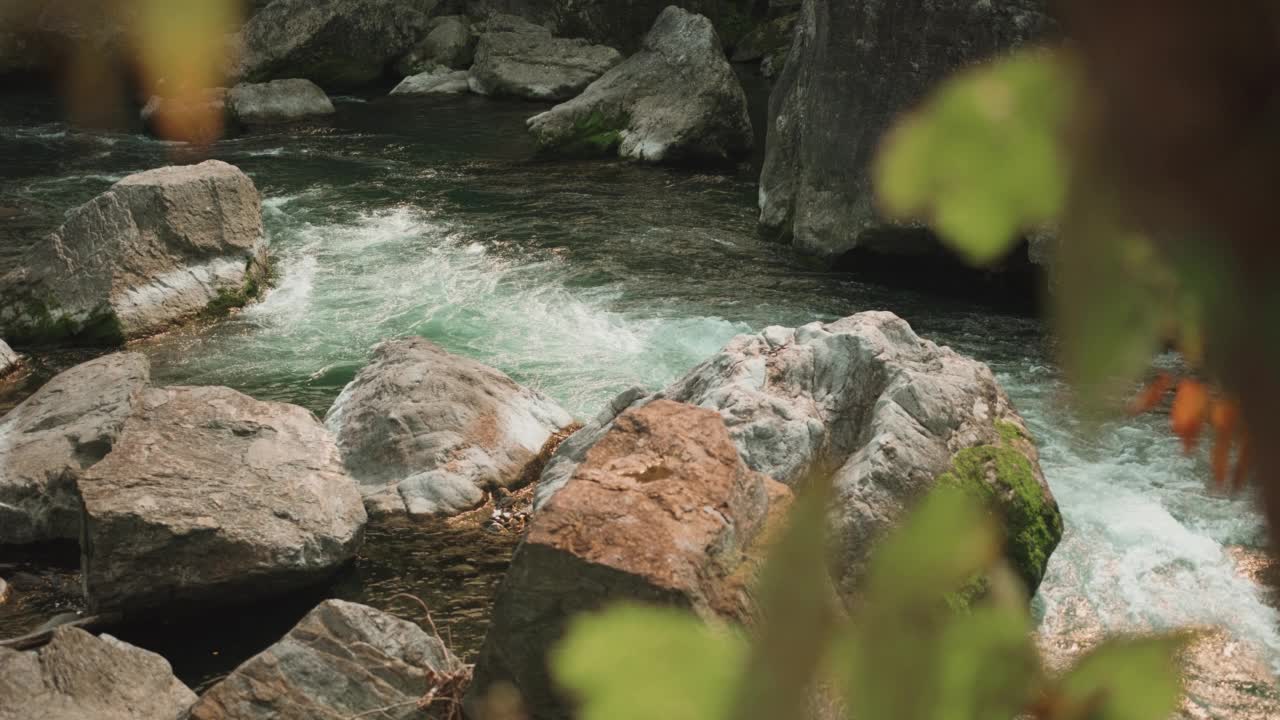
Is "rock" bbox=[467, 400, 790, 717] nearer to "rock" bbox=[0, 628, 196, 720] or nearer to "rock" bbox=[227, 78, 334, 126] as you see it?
"rock" bbox=[0, 628, 196, 720]

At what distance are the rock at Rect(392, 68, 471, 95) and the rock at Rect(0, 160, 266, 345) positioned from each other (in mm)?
10193

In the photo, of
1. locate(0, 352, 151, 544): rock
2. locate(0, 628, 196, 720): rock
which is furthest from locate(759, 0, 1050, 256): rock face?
locate(0, 628, 196, 720): rock

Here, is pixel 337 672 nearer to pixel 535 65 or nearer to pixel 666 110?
pixel 666 110

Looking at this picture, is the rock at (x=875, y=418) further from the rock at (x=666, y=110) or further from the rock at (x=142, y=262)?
the rock at (x=666, y=110)

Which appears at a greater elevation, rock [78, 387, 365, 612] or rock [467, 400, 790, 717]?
rock [467, 400, 790, 717]

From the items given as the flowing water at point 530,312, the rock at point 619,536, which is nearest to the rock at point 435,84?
the flowing water at point 530,312

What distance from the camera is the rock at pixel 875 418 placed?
213 inches

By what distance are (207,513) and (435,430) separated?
151 cm

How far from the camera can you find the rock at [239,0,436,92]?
2053cm

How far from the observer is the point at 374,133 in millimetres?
17016

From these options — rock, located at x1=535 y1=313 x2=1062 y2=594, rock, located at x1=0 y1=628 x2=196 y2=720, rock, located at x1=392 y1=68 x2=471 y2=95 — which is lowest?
rock, located at x1=0 y1=628 x2=196 y2=720

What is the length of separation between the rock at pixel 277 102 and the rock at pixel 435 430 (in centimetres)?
1069

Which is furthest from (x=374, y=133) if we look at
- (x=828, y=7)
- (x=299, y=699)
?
(x=299, y=699)

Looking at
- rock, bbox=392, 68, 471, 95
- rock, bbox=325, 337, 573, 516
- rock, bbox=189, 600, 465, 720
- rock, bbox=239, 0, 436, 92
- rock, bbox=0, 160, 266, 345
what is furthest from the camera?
rock, bbox=392, 68, 471, 95
